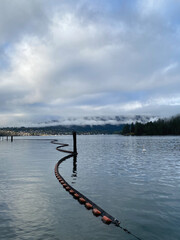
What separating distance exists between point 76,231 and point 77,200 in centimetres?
520

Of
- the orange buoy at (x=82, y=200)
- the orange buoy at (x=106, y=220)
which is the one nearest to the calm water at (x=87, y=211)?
the orange buoy at (x=106, y=220)

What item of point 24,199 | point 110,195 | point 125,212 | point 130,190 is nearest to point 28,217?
point 24,199

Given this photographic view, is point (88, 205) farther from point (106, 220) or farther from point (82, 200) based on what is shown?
point (106, 220)

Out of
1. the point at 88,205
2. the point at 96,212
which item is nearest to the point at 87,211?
the point at 88,205

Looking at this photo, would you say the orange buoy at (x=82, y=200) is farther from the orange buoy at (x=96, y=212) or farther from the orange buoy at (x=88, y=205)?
the orange buoy at (x=96, y=212)

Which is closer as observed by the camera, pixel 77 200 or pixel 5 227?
pixel 5 227

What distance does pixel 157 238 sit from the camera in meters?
10.2

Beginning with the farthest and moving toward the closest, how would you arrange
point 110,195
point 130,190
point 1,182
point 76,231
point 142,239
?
point 1,182
point 130,190
point 110,195
point 76,231
point 142,239

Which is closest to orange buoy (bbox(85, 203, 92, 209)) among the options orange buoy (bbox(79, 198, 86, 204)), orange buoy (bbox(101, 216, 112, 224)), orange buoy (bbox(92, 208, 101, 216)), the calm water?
the calm water

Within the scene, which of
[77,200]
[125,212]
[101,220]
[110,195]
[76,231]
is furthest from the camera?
[110,195]

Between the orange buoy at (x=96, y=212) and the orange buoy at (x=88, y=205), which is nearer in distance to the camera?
the orange buoy at (x=96, y=212)

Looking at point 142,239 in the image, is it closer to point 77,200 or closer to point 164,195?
point 77,200

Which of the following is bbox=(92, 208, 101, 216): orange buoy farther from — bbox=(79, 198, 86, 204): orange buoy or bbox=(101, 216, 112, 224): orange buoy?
bbox=(79, 198, 86, 204): orange buoy

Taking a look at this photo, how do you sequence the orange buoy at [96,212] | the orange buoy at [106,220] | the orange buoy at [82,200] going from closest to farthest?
1. the orange buoy at [106,220]
2. the orange buoy at [96,212]
3. the orange buoy at [82,200]
